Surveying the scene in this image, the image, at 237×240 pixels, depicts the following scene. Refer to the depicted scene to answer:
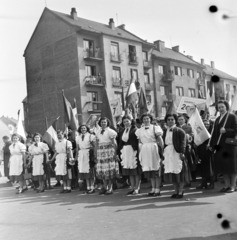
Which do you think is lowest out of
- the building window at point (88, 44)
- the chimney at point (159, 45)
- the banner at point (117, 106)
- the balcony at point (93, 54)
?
the banner at point (117, 106)

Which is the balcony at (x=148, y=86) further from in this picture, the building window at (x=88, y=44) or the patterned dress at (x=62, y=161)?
the patterned dress at (x=62, y=161)

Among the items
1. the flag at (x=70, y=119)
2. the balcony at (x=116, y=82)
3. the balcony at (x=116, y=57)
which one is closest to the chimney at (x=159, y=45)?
the balcony at (x=116, y=57)

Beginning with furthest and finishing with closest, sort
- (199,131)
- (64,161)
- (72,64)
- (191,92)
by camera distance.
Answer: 1. (191,92)
2. (72,64)
3. (64,161)
4. (199,131)

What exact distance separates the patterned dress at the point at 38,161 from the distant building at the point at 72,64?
20756 mm

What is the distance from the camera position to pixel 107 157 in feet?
30.0

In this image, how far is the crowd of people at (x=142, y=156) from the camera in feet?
24.8

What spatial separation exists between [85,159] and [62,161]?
0.96 m

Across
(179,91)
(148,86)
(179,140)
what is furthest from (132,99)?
(179,91)

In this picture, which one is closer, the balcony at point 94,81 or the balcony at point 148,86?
the balcony at point 94,81

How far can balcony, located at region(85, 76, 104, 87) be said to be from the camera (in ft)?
107

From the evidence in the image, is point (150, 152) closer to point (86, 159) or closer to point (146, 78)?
point (86, 159)

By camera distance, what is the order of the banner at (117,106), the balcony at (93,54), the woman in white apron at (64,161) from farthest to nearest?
1. the balcony at (93,54)
2. the banner at (117,106)
3. the woman in white apron at (64,161)

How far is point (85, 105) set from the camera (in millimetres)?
32344

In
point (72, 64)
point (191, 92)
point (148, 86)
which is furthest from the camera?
point (191, 92)
